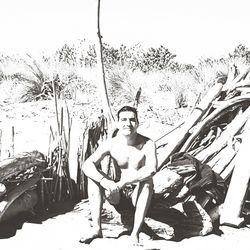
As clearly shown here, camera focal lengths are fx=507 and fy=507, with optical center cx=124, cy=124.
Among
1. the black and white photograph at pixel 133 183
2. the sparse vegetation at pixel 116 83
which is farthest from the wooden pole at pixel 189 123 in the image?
the sparse vegetation at pixel 116 83

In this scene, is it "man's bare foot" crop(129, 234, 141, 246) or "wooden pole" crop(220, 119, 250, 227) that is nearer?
"man's bare foot" crop(129, 234, 141, 246)

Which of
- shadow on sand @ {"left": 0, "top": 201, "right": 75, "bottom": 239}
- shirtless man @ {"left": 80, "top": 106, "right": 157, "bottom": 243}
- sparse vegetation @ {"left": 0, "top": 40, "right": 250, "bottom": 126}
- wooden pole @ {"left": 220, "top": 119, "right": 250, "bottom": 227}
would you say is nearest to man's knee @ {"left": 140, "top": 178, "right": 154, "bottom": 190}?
shirtless man @ {"left": 80, "top": 106, "right": 157, "bottom": 243}

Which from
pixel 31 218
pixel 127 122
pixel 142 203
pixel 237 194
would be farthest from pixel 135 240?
pixel 31 218

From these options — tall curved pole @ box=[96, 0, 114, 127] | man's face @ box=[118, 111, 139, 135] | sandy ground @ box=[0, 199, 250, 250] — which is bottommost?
sandy ground @ box=[0, 199, 250, 250]

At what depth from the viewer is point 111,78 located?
529 inches

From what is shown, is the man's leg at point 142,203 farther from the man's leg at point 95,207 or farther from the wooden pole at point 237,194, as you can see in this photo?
the wooden pole at point 237,194

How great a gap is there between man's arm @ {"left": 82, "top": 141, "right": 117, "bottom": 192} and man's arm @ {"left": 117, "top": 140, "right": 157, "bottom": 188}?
8 cm

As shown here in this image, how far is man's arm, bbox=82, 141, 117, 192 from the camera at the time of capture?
13.4 feet

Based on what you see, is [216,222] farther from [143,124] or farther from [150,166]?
[143,124]

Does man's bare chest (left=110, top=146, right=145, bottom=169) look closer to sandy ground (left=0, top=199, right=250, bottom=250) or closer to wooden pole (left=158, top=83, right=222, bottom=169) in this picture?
sandy ground (left=0, top=199, right=250, bottom=250)

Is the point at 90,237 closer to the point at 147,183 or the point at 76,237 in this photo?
the point at 76,237

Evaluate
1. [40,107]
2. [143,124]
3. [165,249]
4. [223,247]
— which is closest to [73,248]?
[165,249]

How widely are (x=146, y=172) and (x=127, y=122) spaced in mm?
452

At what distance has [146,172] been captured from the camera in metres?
4.05
